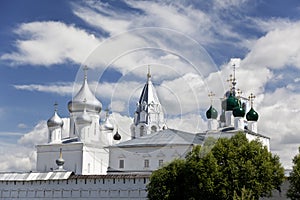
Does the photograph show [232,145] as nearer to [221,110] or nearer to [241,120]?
[241,120]

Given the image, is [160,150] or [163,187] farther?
[160,150]

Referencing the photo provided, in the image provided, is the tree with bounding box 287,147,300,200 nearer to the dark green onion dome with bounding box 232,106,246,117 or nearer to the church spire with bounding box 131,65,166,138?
the dark green onion dome with bounding box 232,106,246,117

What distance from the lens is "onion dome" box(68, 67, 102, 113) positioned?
49938 millimetres

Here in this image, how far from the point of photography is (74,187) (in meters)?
36.2

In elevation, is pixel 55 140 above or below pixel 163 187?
above

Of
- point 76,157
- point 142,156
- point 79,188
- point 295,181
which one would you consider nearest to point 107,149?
point 76,157

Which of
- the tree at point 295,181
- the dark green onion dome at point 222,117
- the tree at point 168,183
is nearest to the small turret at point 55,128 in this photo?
the dark green onion dome at point 222,117

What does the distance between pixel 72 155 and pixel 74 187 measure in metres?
11.2

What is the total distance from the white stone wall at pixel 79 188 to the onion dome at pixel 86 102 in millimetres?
12368

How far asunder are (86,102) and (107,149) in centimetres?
479

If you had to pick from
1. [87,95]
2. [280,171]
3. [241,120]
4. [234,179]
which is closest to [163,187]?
[234,179]

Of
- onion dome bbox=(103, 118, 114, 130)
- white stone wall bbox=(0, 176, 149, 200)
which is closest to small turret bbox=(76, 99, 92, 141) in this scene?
onion dome bbox=(103, 118, 114, 130)

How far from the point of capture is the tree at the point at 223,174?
91.8ft

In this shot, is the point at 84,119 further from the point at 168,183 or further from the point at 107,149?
the point at 168,183
